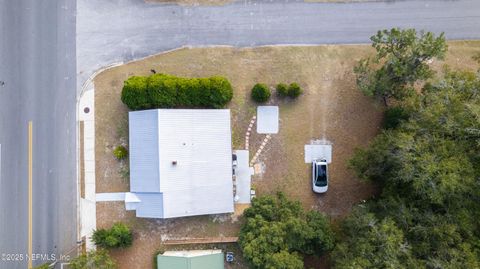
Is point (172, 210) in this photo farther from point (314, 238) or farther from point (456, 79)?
point (456, 79)

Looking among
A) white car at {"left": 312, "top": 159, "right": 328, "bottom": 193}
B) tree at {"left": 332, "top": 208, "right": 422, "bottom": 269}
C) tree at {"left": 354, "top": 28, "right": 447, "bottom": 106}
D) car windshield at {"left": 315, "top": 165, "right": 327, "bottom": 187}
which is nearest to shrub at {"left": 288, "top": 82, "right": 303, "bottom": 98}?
tree at {"left": 354, "top": 28, "right": 447, "bottom": 106}

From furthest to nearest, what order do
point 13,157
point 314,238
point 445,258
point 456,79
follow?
point 13,157 < point 314,238 < point 456,79 < point 445,258

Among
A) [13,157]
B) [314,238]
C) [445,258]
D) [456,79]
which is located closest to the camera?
[445,258]

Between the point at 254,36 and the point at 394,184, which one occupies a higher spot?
the point at 254,36

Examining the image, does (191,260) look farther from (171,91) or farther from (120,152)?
(171,91)

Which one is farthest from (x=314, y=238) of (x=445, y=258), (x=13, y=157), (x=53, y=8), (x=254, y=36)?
(x=53, y=8)

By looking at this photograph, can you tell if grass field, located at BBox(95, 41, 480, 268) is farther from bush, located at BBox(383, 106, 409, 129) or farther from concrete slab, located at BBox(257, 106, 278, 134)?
bush, located at BBox(383, 106, 409, 129)

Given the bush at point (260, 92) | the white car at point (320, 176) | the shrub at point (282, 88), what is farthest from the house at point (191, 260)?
the shrub at point (282, 88)
